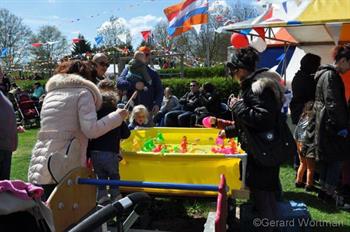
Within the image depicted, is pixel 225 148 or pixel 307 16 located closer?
pixel 225 148

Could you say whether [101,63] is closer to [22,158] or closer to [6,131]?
[6,131]

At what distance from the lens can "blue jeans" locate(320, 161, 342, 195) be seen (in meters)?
5.13

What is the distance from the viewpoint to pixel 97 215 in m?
1.79

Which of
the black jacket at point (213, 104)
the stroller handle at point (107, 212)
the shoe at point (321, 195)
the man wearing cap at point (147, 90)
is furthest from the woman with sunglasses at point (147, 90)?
the stroller handle at point (107, 212)

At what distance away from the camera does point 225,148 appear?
465 centimetres

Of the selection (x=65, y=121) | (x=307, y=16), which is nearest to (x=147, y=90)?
(x=307, y=16)

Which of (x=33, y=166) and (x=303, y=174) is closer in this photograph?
(x=33, y=166)

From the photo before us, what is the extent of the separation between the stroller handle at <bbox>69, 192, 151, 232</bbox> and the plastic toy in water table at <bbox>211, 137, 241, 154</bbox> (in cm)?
219

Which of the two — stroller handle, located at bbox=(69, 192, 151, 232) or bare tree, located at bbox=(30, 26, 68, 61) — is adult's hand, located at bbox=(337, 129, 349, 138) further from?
bare tree, located at bbox=(30, 26, 68, 61)

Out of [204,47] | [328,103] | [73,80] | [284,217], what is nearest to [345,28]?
[328,103]

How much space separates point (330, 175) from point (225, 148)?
1396 millimetres

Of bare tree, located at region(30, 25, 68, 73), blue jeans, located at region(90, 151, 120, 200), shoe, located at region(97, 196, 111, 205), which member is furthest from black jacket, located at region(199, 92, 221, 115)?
Result: bare tree, located at region(30, 25, 68, 73)

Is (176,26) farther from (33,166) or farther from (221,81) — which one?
(33,166)

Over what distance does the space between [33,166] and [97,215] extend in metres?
1.73
